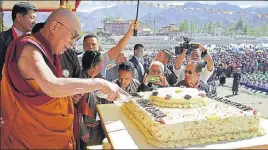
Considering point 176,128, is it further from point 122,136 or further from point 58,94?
point 58,94

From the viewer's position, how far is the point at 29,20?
11.0ft

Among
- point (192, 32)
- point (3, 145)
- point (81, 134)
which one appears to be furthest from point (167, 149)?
point (192, 32)

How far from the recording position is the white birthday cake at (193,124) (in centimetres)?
182

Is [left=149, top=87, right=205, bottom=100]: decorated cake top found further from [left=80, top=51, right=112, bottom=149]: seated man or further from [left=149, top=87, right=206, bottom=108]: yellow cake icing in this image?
[left=80, top=51, right=112, bottom=149]: seated man

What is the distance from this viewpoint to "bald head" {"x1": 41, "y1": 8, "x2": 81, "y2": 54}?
1.87 meters

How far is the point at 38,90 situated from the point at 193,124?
2.91 ft

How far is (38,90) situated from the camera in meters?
1.80

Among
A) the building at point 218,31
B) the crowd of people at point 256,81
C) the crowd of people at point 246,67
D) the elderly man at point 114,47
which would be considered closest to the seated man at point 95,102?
the elderly man at point 114,47

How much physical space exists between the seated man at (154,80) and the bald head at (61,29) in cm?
151

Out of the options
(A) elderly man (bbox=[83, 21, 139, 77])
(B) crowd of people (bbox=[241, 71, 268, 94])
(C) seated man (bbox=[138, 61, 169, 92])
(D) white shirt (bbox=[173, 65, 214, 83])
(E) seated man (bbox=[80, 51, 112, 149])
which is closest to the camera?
(E) seated man (bbox=[80, 51, 112, 149])

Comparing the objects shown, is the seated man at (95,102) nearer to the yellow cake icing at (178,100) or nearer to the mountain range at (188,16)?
the yellow cake icing at (178,100)

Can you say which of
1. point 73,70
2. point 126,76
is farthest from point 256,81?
point 73,70

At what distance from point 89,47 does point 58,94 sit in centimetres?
231

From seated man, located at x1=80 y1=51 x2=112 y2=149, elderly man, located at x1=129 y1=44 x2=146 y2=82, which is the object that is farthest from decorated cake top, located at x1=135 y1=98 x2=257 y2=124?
elderly man, located at x1=129 y1=44 x2=146 y2=82
